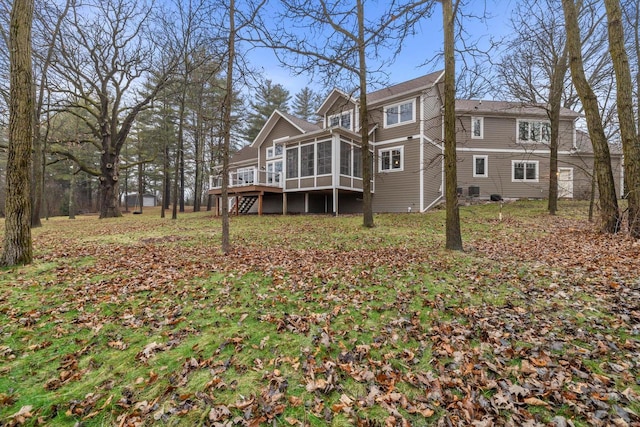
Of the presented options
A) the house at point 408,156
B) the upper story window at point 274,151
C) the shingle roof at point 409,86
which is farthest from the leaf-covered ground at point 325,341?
the upper story window at point 274,151

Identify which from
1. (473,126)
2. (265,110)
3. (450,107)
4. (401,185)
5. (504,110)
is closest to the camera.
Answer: (450,107)

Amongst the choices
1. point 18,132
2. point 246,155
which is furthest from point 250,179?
point 18,132

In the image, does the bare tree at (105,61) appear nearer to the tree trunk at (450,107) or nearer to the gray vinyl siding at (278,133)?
the gray vinyl siding at (278,133)

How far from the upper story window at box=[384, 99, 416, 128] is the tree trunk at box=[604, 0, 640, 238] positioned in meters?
9.63

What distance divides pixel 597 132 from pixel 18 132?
13.7 metres

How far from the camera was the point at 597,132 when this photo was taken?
773cm

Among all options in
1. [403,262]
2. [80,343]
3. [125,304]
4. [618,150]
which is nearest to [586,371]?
[403,262]

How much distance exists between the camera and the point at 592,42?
1279cm

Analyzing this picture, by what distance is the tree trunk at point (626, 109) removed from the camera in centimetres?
707

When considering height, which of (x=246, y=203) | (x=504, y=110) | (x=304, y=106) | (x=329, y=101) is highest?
(x=304, y=106)

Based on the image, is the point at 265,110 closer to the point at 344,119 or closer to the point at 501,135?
the point at 344,119

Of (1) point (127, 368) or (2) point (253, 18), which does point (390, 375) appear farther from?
(2) point (253, 18)

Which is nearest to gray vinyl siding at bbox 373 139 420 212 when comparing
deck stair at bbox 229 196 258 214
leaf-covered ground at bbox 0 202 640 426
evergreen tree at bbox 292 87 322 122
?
deck stair at bbox 229 196 258 214

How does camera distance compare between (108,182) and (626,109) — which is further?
(108,182)
